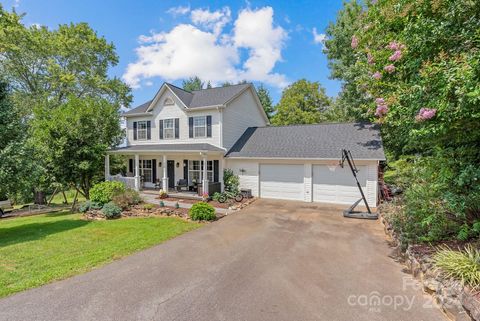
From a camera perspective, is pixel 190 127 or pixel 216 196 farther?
pixel 190 127

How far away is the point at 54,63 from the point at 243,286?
26775 millimetres

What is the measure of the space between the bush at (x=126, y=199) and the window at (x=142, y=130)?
6.40 m

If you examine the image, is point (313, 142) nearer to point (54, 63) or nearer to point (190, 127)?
point (190, 127)

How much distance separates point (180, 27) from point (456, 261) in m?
16.3

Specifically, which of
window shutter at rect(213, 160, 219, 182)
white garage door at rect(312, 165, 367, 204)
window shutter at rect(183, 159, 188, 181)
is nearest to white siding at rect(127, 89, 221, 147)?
window shutter at rect(213, 160, 219, 182)

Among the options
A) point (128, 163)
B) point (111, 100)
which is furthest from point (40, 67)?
point (128, 163)

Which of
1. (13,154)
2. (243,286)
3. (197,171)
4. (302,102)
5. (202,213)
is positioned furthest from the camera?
(302,102)

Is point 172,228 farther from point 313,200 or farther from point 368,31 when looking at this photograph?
point 368,31

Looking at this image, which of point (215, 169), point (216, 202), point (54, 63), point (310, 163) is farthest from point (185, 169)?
point (54, 63)

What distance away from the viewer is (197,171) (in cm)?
1664

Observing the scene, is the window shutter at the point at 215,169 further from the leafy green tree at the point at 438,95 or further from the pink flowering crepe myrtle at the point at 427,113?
the pink flowering crepe myrtle at the point at 427,113

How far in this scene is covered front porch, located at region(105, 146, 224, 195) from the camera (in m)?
15.1

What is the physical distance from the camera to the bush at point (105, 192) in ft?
41.3

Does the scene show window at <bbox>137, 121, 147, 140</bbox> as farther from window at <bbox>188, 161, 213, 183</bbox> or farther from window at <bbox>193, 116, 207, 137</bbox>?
window at <bbox>188, 161, 213, 183</bbox>
